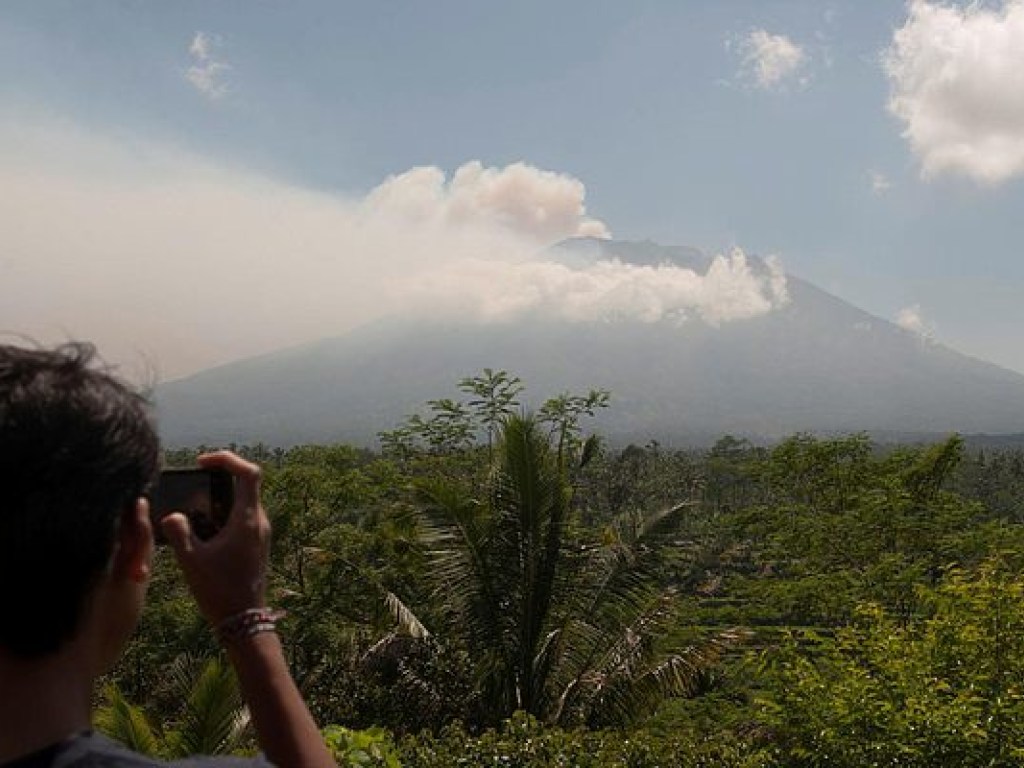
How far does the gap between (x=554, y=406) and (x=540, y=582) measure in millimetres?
2820

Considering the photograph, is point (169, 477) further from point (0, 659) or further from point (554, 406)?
point (554, 406)

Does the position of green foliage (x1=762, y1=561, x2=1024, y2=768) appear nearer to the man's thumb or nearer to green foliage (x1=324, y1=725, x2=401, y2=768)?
green foliage (x1=324, y1=725, x2=401, y2=768)

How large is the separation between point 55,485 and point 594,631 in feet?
23.6

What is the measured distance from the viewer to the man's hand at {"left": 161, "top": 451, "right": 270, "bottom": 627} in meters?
1.14

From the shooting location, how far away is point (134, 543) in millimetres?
982

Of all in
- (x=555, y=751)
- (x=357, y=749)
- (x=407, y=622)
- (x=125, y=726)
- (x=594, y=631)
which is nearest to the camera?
(x=357, y=749)

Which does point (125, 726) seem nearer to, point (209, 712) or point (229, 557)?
point (209, 712)

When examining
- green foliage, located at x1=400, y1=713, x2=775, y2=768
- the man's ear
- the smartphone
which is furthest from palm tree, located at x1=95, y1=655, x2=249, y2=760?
the man's ear

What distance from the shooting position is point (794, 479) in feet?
53.0

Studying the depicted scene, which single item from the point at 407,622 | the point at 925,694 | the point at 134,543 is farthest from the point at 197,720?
the point at 134,543

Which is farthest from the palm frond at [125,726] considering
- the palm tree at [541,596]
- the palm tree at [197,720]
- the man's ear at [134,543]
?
the man's ear at [134,543]

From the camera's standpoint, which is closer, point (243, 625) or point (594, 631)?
point (243, 625)

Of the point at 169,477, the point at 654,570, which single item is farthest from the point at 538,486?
the point at 169,477

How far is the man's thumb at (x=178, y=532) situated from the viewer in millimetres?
1117
